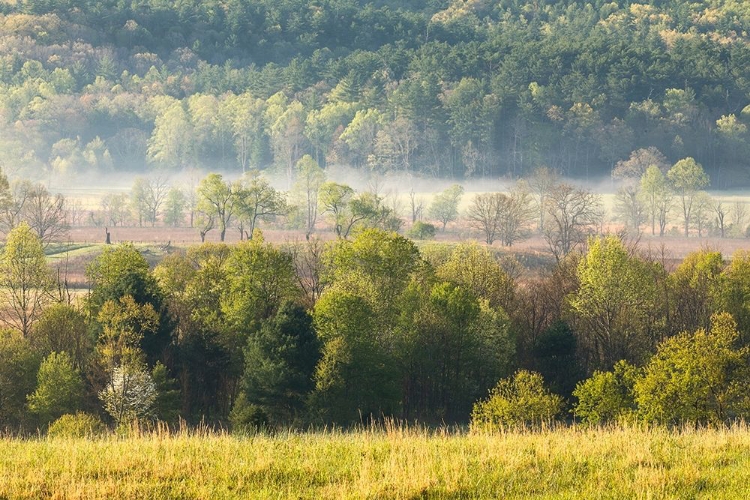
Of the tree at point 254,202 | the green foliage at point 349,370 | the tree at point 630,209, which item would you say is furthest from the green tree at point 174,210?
the green foliage at point 349,370

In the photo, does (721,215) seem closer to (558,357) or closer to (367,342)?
(558,357)

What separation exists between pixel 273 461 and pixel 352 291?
44.5 metres

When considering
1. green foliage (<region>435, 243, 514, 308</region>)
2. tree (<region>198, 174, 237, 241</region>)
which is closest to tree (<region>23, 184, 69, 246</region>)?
tree (<region>198, 174, 237, 241</region>)

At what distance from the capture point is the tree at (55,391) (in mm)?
52531

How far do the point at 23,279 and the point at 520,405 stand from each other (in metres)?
34.4

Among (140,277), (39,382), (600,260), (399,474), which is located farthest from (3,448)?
(600,260)

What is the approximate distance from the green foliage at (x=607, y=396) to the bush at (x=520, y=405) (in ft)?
4.35

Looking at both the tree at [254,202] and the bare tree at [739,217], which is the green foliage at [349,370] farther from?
the bare tree at [739,217]

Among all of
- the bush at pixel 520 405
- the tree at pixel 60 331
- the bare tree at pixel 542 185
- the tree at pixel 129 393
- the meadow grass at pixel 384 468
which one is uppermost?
the bare tree at pixel 542 185

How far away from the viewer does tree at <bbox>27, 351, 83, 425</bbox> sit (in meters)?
52.5

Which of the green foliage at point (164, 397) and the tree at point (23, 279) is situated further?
the tree at point (23, 279)

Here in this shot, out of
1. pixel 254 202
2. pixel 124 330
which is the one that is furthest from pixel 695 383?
pixel 254 202

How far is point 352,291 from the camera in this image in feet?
215

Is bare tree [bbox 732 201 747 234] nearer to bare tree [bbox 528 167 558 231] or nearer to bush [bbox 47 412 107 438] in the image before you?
bare tree [bbox 528 167 558 231]
